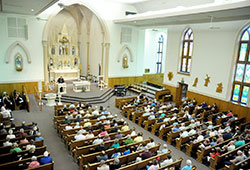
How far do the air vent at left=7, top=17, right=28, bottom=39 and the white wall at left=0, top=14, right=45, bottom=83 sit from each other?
9.2 inches

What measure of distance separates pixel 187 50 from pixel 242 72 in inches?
191

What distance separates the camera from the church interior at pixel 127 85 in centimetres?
773

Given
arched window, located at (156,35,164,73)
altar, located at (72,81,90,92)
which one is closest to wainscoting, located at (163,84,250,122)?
arched window, located at (156,35,164,73)

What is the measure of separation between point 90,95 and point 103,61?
5.07 meters

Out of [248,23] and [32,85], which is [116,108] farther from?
[248,23]

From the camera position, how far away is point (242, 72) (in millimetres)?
13297

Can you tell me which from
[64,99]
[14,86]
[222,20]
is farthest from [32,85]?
[222,20]

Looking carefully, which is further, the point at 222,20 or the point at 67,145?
the point at 222,20

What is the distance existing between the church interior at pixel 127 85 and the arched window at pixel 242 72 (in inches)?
2.5

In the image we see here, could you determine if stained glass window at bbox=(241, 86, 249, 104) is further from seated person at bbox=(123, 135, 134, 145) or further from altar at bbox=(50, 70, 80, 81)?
altar at bbox=(50, 70, 80, 81)

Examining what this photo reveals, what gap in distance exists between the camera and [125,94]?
18344 mm

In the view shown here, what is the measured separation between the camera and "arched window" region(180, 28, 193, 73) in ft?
54.2


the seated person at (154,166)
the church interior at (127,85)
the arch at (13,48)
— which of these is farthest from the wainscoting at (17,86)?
the seated person at (154,166)

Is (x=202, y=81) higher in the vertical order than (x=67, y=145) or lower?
higher
